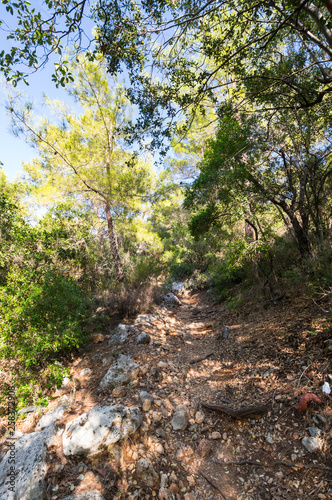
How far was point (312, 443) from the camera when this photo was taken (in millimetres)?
1955

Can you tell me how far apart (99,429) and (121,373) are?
4.19 ft

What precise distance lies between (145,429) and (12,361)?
2.68 m

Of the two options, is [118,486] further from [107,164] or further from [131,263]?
[107,164]

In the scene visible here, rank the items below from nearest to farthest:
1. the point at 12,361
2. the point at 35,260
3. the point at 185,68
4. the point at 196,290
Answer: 1. the point at 12,361
2. the point at 185,68
3. the point at 35,260
4. the point at 196,290

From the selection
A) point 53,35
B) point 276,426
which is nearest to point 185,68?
point 53,35

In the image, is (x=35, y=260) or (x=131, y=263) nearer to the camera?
(x=35, y=260)

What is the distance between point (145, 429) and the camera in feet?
8.20

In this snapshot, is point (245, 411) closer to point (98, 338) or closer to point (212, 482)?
point (212, 482)

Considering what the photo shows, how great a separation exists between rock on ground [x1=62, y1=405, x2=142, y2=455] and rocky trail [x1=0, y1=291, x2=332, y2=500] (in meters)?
0.01

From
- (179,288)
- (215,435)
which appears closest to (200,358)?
(215,435)

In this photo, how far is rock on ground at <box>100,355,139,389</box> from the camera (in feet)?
10.9

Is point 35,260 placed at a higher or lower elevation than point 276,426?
higher

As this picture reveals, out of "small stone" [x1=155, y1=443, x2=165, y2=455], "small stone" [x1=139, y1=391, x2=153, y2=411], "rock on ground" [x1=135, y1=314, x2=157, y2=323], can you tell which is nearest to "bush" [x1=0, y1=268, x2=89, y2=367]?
"small stone" [x1=139, y1=391, x2=153, y2=411]

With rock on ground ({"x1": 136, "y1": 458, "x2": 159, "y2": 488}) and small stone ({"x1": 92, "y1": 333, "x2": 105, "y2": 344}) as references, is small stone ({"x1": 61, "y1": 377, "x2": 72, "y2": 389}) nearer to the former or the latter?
small stone ({"x1": 92, "y1": 333, "x2": 105, "y2": 344})
